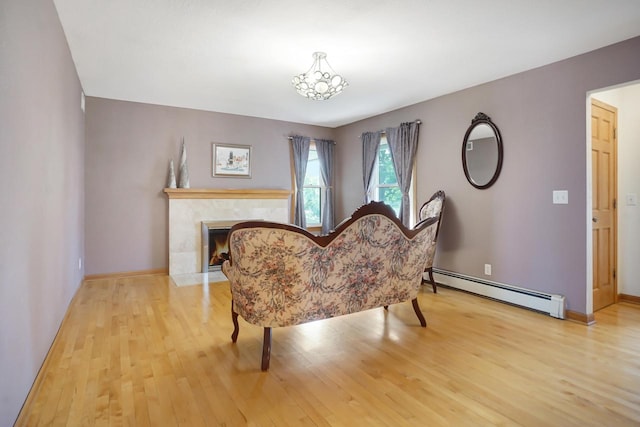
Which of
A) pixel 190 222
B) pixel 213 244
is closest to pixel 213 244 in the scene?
pixel 213 244

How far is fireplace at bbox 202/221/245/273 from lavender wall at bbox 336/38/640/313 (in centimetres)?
313

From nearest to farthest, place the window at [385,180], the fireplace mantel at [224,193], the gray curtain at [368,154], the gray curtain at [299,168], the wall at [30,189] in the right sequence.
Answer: the wall at [30,189]
the fireplace mantel at [224,193]
the window at [385,180]
the gray curtain at [368,154]
the gray curtain at [299,168]

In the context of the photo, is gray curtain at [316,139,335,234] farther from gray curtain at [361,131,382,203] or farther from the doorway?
the doorway

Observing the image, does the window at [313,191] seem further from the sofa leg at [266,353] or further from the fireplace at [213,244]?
the sofa leg at [266,353]

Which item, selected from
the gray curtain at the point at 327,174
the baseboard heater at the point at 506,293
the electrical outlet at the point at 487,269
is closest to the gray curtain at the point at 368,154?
the gray curtain at the point at 327,174

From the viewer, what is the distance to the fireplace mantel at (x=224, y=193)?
517 cm

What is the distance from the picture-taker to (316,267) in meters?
2.39

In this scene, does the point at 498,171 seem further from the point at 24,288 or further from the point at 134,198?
the point at 134,198

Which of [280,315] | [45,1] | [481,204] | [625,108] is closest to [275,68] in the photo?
[45,1]

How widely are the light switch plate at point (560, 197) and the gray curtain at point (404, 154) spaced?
6.35ft

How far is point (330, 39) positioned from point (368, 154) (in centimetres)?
305

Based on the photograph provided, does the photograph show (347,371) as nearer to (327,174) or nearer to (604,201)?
(604,201)

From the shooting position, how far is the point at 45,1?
2.18m

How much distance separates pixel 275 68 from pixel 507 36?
215cm
